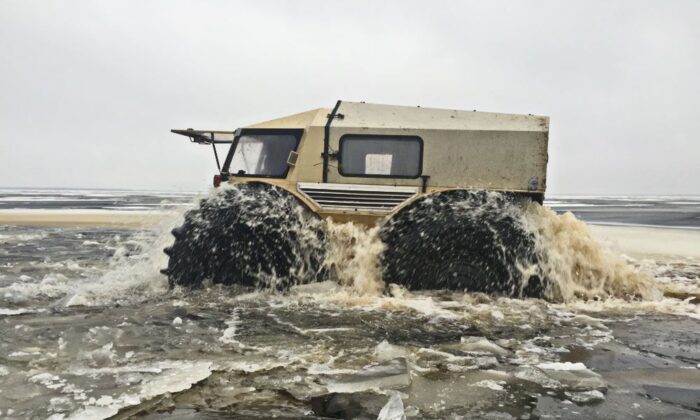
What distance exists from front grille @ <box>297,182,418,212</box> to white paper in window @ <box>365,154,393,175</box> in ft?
0.74

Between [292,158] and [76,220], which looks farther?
[76,220]

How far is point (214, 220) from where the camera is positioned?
236 inches

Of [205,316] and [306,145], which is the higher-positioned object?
[306,145]

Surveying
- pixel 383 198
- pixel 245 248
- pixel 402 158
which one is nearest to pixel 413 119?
pixel 402 158

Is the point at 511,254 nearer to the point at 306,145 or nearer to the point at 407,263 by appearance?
the point at 407,263

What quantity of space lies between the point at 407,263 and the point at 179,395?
3304mm

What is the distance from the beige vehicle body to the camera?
21.0 ft

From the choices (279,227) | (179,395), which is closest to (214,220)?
(279,227)

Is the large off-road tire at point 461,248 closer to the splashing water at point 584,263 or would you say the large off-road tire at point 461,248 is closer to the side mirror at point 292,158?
the splashing water at point 584,263

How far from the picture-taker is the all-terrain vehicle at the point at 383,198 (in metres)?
5.77

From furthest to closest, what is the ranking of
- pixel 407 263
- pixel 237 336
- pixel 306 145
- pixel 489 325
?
pixel 306 145, pixel 407 263, pixel 489 325, pixel 237 336

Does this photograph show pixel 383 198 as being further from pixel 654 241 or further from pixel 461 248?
pixel 654 241

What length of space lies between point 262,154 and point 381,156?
65.8 inches

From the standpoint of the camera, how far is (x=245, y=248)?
5887 mm
